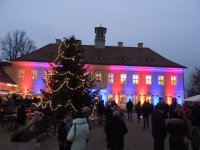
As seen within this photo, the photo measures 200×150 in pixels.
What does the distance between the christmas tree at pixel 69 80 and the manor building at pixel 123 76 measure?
25992 mm

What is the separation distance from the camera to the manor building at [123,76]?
47656 mm

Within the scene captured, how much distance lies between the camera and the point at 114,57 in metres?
49.7

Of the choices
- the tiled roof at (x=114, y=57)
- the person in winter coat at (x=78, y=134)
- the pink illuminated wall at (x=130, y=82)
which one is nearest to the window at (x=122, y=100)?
the pink illuminated wall at (x=130, y=82)

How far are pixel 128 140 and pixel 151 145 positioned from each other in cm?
160

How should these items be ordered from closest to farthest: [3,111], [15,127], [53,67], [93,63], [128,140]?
[128,140] < [15,127] < [3,111] < [53,67] < [93,63]

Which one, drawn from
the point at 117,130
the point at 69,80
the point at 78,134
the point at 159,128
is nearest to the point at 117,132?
the point at 117,130

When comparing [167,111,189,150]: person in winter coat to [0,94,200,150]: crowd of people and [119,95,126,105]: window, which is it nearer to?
[0,94,200,150]: crowd of people

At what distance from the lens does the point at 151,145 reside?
13.7 m

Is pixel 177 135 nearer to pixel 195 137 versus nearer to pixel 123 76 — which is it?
pixel 195 137

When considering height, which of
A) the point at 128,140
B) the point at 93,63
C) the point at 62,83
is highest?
the point at 93,63

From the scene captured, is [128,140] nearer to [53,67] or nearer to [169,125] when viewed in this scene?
[169,125]

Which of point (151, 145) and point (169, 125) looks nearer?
point (169, 125)

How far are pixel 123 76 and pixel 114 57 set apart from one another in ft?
12.1

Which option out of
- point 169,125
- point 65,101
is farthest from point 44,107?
point 169,125
